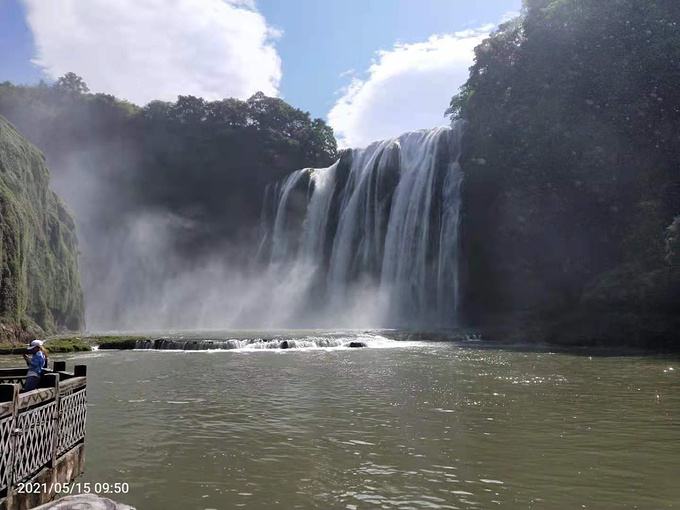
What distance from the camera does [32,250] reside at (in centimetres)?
3994

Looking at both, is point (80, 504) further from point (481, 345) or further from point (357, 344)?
point (481, 345)

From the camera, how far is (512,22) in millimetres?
51875

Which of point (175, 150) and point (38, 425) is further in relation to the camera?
point (175, 150)

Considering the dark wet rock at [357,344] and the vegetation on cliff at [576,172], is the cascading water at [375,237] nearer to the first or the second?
the vegetation on cliff at [576,172]

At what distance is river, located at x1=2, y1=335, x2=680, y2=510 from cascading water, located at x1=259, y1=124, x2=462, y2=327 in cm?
2825

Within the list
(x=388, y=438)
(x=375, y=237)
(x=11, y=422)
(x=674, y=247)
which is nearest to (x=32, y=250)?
(x=375, y=237)

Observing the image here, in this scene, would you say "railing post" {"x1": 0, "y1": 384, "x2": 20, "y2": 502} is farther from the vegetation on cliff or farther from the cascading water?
the cascading water

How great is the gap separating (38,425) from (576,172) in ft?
131

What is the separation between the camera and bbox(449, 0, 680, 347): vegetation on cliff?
120 feet

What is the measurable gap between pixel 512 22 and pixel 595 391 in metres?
45.7

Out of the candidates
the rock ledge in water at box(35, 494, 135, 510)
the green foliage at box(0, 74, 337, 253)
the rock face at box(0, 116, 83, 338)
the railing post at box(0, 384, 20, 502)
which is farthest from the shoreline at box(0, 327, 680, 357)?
the green foliage at box(0, 74, 337, 253)

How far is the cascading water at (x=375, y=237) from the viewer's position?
47938 millimetres

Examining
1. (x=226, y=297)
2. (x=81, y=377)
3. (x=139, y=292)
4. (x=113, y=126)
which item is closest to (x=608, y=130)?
(x=81, y=377)

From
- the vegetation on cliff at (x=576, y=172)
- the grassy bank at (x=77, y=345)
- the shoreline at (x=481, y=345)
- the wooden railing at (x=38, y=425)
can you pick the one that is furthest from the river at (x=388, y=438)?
the vegetation on cliff at (x=576, y=172)
